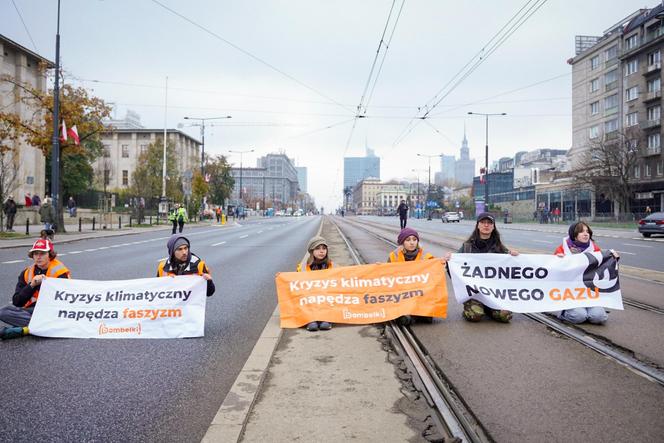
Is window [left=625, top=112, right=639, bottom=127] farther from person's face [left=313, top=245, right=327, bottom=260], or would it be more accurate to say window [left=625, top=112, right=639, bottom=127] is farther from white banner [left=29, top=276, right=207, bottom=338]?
white banner [left=29, top=276, right=207, bottom=338]

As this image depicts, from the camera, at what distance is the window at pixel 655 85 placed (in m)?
51.9

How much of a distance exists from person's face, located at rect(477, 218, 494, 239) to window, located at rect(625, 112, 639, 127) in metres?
56.8

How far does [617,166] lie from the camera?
1961 inches

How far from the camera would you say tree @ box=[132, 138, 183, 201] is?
144 feet

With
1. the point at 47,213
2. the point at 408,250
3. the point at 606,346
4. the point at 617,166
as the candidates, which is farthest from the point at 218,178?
the point at 606,346

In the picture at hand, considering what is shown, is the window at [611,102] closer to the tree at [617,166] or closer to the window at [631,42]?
the window at [631,42]

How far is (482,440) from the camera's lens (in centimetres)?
331

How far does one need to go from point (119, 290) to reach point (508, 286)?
5.02 m

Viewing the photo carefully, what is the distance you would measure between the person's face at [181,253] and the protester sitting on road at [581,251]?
196 inches

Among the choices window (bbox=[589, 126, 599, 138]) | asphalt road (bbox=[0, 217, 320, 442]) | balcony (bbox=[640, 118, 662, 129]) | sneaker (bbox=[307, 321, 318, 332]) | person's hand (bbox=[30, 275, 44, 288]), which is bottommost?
asphalt road (bbox=[0, 217, 320, 442])

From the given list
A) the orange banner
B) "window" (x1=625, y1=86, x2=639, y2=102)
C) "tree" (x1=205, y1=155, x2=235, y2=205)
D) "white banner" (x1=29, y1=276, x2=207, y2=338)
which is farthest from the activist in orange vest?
"tree" (x1=205, y1=155, x2=235, y2=205)

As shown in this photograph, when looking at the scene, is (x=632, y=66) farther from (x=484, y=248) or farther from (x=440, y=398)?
(x=440, y=398)

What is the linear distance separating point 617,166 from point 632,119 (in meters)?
9.43

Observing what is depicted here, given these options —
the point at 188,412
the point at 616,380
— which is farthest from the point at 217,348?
the point at 616,380
